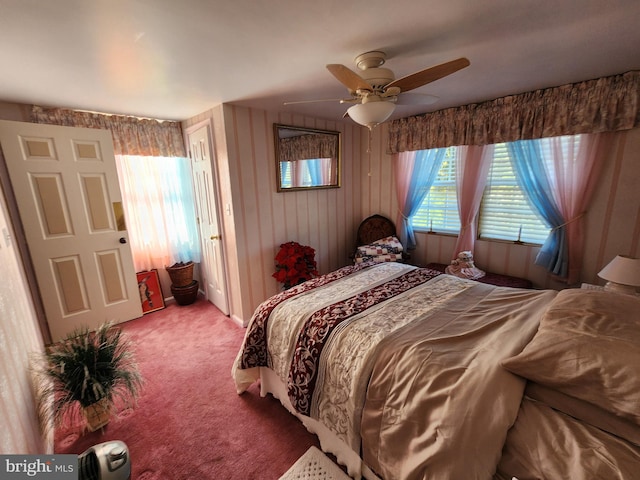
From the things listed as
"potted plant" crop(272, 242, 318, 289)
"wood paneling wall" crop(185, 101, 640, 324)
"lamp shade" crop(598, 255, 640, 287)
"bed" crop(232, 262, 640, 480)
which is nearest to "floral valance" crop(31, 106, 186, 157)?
"wood paneling wall" crop(185, 101, 640, 324)

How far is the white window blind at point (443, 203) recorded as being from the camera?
3178 mm

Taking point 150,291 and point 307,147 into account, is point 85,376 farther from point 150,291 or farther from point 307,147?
point 307,147

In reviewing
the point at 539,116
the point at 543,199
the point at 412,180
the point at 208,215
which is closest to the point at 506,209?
the point at 543,199

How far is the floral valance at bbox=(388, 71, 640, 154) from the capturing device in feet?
6.91

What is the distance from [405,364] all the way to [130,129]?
3527 millimetres

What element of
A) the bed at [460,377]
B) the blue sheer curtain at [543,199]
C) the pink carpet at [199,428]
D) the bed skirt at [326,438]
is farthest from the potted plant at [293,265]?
the blue sheer curtain at [543,199]

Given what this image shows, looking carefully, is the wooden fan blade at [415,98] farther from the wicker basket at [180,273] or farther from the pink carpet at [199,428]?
the wicker basket at [180,273]

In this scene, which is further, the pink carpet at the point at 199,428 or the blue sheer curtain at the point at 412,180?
the blue sheer curtain at the point at 412,180

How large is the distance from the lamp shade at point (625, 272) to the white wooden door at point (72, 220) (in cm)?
432

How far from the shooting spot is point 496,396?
0.99 m

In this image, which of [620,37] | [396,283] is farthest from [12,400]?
[620,37]

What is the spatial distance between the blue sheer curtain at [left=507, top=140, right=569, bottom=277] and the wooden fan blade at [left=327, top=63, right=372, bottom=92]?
1933 millimetres

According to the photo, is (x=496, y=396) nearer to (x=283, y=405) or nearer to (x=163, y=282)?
(x=283, y=405)

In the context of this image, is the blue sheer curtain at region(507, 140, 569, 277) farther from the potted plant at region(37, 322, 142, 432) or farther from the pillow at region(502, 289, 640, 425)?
the potted plant at region(37, 322, 142, 432)
